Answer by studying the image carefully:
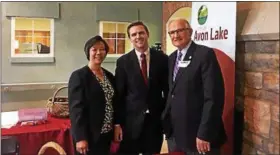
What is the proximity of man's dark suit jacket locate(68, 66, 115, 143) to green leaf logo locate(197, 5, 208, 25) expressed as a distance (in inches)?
21.0

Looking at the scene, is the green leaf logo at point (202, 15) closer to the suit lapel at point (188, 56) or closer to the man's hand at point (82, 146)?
the suit lapel at point (188, 56)

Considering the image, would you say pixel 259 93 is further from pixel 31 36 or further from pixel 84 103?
pixel 31 36

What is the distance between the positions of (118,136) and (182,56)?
16.9 inches

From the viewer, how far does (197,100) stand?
1229mm

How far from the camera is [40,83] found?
1.26 m

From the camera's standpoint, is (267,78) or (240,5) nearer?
(267,78)

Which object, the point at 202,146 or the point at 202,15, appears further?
the point at 202,15

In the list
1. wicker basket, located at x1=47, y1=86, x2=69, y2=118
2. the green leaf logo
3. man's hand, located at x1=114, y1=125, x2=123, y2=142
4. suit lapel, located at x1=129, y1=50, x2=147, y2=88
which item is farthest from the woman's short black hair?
the green leaf logo

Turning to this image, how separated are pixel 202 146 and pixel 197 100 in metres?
0.18

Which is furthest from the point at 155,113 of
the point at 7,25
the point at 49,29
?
the point at 7,25

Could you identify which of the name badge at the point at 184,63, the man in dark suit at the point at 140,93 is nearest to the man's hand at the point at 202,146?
the man in dark suit at the point at 140,93

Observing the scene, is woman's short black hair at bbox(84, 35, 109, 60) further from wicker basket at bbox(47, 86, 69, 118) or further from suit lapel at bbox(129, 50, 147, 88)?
wicker basket at bbox(47, 86, 69, 118)

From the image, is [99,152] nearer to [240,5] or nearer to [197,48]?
[197,48]

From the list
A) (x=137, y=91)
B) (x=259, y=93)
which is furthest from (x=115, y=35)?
(x=259, y=93)
